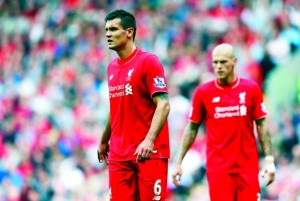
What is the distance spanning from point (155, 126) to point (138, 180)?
2.11ft

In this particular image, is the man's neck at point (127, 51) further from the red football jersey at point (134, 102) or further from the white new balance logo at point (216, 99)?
the white new balance logo at point (216, 99)

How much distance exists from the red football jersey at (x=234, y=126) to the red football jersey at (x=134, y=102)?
5.65 feet

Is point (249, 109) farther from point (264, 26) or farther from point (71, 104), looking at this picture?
point (71, 104)

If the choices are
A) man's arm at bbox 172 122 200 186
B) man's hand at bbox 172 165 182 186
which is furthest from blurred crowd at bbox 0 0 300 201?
man's hand at bbox 172 165 182 186

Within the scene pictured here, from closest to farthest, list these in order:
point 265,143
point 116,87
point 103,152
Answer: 1. point 116,87
2. point 103,152
3. point 265,143

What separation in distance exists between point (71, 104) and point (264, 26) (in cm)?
440

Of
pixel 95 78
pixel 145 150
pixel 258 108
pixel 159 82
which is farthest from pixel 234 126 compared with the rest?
pixel 95 78

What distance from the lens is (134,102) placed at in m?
8.60

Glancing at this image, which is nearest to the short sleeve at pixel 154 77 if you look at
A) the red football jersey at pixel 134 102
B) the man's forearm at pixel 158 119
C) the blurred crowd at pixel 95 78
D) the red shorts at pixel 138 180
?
the red football jersey at pixel 134 102

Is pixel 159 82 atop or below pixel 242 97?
below

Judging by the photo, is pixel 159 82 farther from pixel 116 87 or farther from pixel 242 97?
pixel 242 97

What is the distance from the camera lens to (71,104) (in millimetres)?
19312

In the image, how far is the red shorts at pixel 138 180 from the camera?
8492 mm

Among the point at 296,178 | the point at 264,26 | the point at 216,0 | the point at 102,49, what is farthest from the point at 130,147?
the point at 102,49
